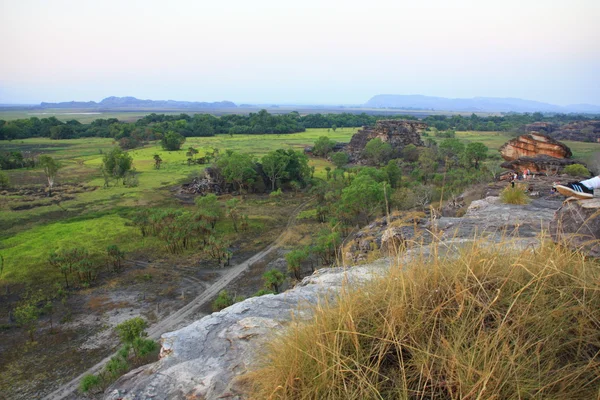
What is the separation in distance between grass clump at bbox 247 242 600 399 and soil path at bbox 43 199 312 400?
1102 cm

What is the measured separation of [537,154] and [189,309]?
33.1 metres

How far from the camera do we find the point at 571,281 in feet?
10.7

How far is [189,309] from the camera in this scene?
52.2 feet

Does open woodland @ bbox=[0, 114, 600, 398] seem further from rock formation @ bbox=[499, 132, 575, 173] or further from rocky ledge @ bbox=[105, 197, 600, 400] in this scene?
rock formation @ bbox=[499, 132, 575, 173]

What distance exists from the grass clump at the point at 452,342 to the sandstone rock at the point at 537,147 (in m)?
36.0

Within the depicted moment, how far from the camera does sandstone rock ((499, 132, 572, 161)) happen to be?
32656 mm

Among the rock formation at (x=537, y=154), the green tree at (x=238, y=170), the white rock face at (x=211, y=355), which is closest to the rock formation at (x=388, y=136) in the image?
the rock formation at (x=537, y=154)

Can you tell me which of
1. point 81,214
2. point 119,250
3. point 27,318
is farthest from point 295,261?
point 81,214

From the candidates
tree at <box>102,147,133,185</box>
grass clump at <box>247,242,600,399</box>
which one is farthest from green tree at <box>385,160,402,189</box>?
grass clump at <box>247,242,600,399</box>

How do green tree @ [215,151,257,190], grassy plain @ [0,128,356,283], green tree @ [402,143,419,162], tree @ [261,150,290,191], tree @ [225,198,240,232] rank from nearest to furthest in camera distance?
grassy plain @ [0,128,356,283]
tree @ [225,198,240,232]
green tree @ [215,151,257,190]
tree @ [261,150,290,191]
green tree @ [402,143,419,162]

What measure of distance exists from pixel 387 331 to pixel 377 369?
1.22 feet

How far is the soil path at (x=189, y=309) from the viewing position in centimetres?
1102

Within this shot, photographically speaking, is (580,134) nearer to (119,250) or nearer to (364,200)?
(364,200)

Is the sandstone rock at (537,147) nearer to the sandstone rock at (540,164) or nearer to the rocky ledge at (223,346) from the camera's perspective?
the sandstone rock at (540,164)
